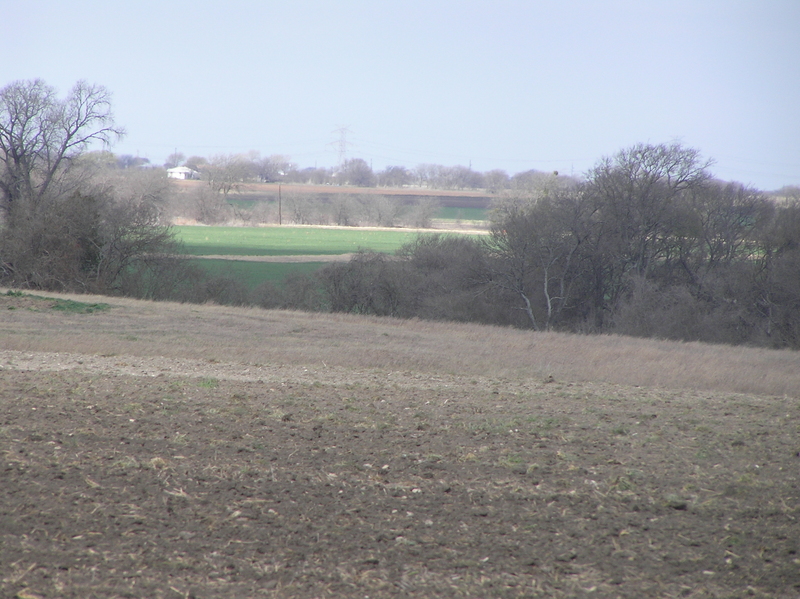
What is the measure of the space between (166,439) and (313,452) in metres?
1.26

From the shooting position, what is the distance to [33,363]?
10.1 meters

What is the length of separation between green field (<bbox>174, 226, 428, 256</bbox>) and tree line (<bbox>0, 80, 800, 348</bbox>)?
630 inches

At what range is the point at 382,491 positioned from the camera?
491 cm

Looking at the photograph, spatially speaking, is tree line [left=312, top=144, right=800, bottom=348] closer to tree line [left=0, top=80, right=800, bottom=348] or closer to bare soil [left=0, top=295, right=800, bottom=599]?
tree line [left=0, top=80, right=800, bottom=348]

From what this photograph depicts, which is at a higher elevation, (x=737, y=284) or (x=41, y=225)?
(x=41, y=225)

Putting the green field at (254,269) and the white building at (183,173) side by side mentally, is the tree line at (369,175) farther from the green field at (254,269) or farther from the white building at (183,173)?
the green field at (254,269)

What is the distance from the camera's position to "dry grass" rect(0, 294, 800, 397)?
12352mm

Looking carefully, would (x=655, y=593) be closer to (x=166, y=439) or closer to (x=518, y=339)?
(x=166, y=439)

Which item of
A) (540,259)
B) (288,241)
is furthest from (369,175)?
(540,259)

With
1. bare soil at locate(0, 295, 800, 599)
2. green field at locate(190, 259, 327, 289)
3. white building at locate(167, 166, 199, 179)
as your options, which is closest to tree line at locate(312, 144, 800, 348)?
green field at locate(190, 259, 327, 289)

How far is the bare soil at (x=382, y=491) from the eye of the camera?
12.5 ft

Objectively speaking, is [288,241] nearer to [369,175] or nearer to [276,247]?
[276,247]

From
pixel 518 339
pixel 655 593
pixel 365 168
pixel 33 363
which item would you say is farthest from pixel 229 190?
pixel 655 593

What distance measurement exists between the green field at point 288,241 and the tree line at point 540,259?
630 inches
